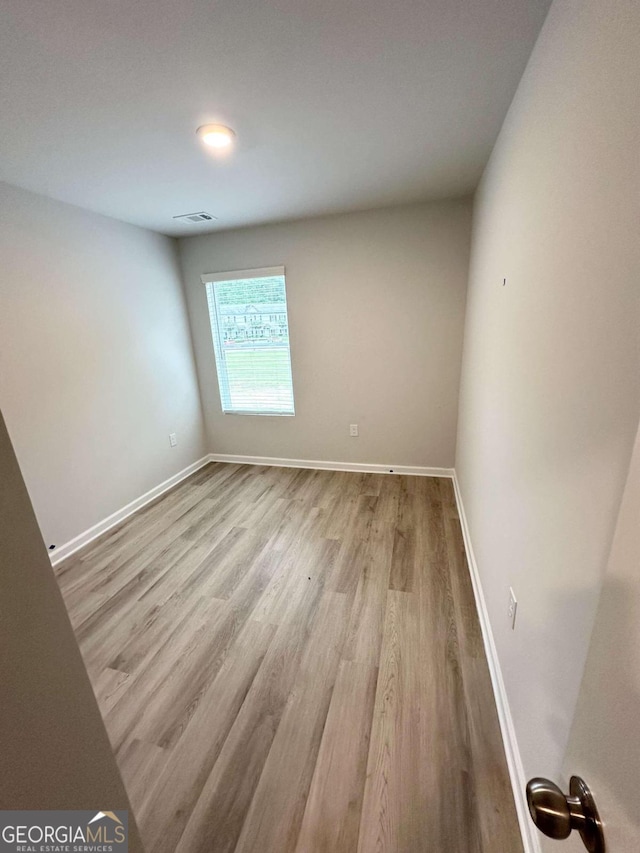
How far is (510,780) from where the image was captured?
3.43ft

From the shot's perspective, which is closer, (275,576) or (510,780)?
(510,780)

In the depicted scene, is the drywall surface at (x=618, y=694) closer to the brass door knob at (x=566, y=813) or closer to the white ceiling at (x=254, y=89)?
the brass door knob at (x=566, y=813)

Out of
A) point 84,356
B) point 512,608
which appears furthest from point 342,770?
point 84,356

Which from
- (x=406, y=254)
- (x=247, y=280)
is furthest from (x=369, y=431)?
(x=247, y=280)

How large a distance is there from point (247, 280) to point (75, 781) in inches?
132

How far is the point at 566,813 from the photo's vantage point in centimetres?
40

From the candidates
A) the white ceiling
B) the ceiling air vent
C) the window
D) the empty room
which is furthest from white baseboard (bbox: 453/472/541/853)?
the ceiling air vent

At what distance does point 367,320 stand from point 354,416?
0.93m

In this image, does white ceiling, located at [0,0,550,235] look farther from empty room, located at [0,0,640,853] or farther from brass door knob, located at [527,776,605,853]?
brass door knob, located at [527,776,605,853]

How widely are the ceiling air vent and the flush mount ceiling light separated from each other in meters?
1.02

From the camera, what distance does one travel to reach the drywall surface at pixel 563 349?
59 cm

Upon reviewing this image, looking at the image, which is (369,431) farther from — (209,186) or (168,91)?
(168,91)

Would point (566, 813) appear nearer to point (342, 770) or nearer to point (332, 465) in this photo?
point (342, 770)

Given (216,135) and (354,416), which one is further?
(354,416)
